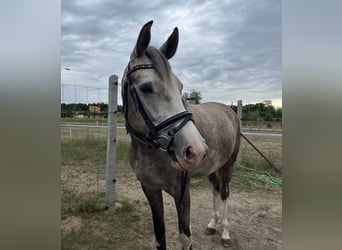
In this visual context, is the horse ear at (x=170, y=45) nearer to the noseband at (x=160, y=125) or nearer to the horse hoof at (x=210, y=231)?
the noseband at (x=160, y=125)

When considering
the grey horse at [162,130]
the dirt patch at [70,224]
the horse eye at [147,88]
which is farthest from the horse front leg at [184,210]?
the dirt patch at [70,224]

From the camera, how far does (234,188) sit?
3.20 m

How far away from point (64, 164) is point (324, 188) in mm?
3533

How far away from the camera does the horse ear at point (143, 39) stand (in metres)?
1.08

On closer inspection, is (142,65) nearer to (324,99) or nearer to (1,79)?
(1,79)

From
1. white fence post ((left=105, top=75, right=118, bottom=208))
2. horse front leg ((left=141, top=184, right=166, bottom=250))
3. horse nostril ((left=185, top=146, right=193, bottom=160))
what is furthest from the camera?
white fence post ((left=105, top=75, right=118, bottom=208))

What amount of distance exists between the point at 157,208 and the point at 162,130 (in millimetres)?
681

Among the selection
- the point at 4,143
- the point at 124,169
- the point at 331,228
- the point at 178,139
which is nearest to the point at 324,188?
the point at 331,228

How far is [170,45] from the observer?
124 cm

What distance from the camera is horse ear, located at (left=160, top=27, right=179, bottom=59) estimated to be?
1223 millimetres

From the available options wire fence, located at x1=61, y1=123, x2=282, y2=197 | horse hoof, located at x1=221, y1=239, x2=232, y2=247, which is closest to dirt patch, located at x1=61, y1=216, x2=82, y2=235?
wire fence, located at x1=61, y1=123, x2=282, y2=197

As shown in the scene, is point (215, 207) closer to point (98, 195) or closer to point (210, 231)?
point (210, 231)

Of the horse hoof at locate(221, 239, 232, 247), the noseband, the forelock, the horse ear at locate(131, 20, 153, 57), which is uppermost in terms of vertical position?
the horse ear at locate(131, 20, 153, 57)

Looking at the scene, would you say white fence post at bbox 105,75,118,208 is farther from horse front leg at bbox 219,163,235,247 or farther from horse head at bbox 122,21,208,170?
horse head at bbox 122,21,208,170
